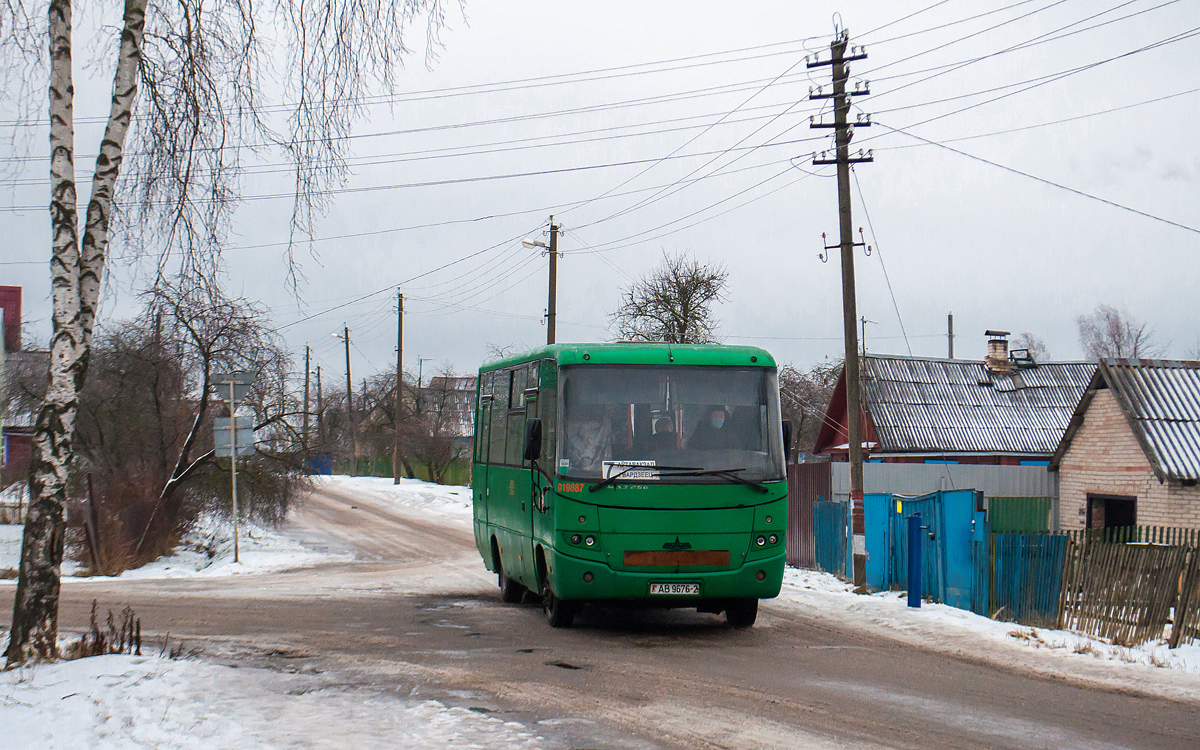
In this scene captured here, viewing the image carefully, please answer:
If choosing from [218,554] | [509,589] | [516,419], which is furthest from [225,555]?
[516,419]

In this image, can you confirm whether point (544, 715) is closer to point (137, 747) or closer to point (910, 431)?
point (137, 747)

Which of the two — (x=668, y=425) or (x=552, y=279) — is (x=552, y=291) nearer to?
(x=552, y=279)

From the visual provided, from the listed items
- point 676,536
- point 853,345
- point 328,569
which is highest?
point 853,345

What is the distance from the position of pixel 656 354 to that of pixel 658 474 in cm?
136

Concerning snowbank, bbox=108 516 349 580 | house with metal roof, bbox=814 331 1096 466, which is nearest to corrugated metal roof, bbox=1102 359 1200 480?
house with metal roof, bbox=814 331 1096 466

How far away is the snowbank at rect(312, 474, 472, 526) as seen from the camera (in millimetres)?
40312

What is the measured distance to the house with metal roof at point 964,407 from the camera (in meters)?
33.9

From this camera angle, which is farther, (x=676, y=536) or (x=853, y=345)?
(x=853, y=345)

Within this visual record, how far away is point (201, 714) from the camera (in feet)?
23.2

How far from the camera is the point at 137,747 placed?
6133mm

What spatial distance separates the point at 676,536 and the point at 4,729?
649 centimetres

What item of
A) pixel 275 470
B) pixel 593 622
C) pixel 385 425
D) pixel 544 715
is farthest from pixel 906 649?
pixel 385 425

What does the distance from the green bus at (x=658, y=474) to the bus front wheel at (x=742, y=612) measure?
0.57 ft

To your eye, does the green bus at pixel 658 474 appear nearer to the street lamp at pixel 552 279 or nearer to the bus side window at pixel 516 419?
the bus side window at pixel 516 419
